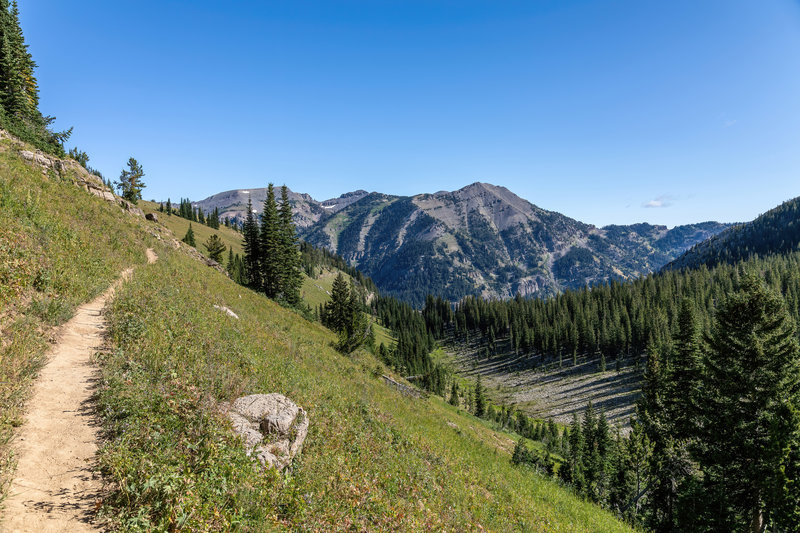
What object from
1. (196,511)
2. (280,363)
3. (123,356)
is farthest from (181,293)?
(196,511)

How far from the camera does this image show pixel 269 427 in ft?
27.9

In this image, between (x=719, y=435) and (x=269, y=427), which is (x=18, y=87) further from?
(x=719, y=435)

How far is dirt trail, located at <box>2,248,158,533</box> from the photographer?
4762 millimetres

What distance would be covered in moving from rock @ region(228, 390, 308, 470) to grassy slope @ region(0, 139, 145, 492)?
12.1 feet

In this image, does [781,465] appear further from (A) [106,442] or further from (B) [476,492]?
(A) [106,442]

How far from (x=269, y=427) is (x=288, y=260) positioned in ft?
171

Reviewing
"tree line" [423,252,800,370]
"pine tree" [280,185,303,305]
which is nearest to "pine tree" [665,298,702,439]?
"pine tree" [280,185,303,305]

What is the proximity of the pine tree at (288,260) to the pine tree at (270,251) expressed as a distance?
3.12ft

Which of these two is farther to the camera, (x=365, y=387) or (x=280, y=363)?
(x=365, y=387)

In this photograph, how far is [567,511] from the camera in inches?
602

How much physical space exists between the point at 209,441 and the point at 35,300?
24.0 feet

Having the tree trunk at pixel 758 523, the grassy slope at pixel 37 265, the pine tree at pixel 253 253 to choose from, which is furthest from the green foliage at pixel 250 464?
the pine tree at pixel 253 253

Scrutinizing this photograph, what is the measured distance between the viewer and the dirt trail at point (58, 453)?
476 centimetres

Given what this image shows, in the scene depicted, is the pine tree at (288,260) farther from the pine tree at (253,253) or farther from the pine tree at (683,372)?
the pine tree at (683,372)
